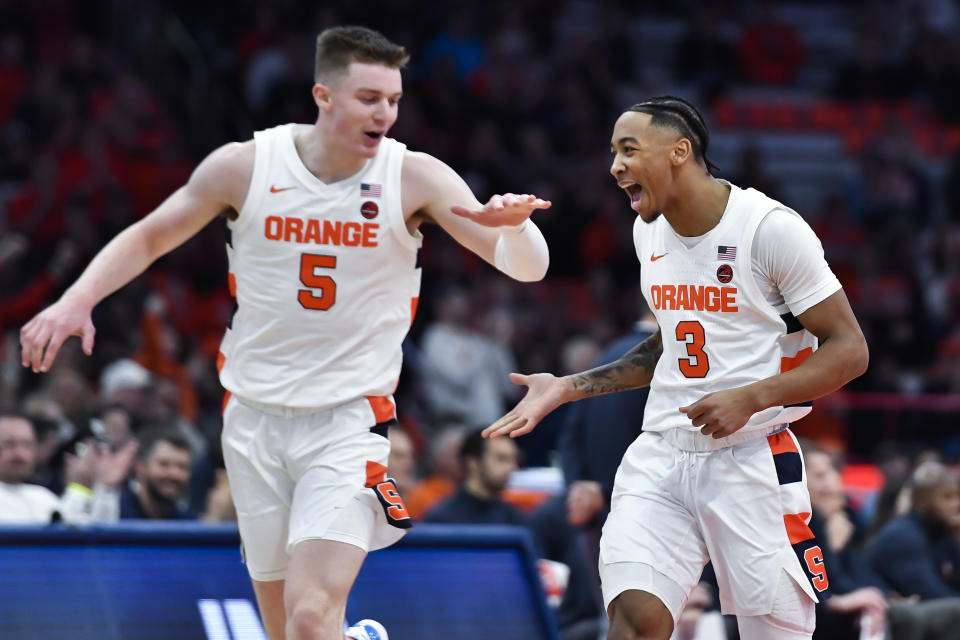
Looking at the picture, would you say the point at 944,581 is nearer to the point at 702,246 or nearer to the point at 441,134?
the point at 702,246

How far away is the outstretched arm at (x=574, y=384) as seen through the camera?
5.20 metres

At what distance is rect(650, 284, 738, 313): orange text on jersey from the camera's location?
521cm

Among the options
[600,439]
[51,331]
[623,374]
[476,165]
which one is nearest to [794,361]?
[623,374]

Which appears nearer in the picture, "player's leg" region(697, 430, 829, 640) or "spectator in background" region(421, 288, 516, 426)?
"player's leg" region(697, 430, 829, 640)

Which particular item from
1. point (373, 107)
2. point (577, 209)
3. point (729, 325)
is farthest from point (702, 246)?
point (577, 209)

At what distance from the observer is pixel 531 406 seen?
527 centimetres

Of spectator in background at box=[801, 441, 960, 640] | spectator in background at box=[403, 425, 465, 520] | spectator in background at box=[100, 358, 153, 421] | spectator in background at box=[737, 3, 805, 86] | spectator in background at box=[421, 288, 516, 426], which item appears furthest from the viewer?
spectator in background at box=[737, 3, 805, 86]

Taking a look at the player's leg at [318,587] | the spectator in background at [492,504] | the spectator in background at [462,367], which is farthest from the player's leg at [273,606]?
the spectator in background at [462,367]

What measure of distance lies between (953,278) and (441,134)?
19.5ft

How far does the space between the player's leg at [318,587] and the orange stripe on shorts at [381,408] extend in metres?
0.52

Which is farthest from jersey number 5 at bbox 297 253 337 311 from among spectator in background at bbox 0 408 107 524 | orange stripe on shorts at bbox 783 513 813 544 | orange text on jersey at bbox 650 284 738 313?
spectator in background at bbox 0 408 107 524

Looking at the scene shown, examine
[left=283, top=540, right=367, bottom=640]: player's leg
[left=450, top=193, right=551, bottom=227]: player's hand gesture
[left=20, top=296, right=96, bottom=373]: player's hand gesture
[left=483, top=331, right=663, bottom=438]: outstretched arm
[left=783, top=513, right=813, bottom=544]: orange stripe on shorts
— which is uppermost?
[left=450, top=193, right=551, bottom=227]: player's hand gesture

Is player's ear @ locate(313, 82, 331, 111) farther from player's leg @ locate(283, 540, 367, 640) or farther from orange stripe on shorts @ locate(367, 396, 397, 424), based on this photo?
player's leg @ locate(283, 540, 367, 640)

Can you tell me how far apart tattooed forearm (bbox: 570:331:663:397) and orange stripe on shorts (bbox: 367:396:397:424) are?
71cm
